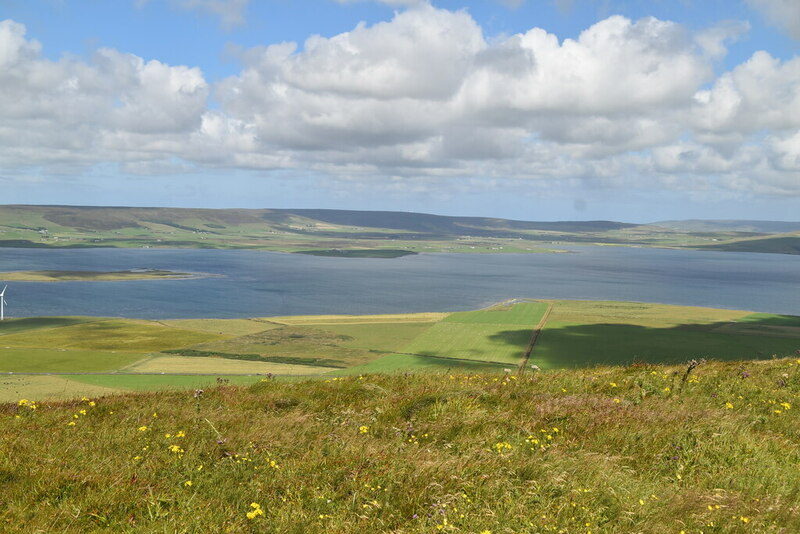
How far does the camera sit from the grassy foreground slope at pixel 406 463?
799 centimetres

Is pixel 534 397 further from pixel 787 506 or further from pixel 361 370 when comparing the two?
pixel 361 370

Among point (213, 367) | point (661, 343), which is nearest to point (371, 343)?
point (213, 367)

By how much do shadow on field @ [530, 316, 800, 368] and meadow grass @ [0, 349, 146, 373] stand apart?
225 ft

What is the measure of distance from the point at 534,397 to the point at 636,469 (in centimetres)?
450

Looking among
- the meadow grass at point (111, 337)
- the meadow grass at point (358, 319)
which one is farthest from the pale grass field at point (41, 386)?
the meadow grass at point (358, 319)

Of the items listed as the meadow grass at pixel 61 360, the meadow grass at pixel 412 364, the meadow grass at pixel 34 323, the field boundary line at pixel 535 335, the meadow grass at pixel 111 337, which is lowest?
the meadow grass at pixel 34 323

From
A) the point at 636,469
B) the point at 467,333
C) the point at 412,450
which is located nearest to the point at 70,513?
the point at 412,450

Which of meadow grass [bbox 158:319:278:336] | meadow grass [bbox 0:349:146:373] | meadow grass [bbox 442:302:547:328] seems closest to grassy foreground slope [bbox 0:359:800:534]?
meadow grass [bbox 0:349:146:373]

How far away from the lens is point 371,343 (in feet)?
351

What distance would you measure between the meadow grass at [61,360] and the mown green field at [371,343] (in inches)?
6.3

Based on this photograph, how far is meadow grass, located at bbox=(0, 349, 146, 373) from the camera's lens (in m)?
81.5

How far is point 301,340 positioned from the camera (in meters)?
109

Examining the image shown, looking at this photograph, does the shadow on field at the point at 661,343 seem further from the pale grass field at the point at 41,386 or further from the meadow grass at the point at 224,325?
the meadow grass at the point at 224,325

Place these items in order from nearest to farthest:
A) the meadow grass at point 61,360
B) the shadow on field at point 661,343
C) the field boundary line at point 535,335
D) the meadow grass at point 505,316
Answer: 1. the meadow grass at point 61,360
2. the field boundary line at point 535,335
3. the shadow on field at point 661,343
4. the meadow grass at point 505,316
